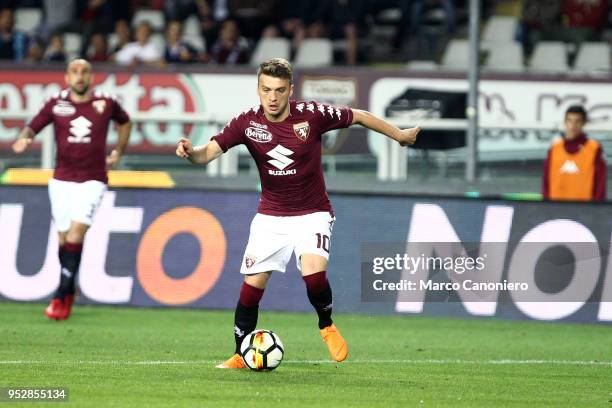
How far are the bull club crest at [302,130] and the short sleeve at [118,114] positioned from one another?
14.0 ft

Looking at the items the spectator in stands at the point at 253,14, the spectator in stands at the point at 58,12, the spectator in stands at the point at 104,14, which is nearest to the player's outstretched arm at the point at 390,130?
the spectator in stands at the point at 253,14

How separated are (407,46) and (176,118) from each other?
6771mm

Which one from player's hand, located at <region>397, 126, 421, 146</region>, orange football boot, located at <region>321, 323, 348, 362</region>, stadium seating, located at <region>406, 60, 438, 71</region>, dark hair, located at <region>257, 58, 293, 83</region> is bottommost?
orange football boot, located at <region>321, 323, 348, 362</region>

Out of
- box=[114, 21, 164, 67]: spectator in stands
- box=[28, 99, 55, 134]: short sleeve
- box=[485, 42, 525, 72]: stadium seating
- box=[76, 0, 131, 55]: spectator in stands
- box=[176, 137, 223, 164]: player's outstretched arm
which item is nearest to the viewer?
box=[176, 137, 223, 164]: player's outstretched arm

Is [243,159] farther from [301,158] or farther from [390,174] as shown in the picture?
[301,158]

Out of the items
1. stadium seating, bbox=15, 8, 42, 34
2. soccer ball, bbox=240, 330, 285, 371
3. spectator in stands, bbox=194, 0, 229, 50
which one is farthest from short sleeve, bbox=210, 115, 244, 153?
stadium seating, bbox=15, 8, 42, 34

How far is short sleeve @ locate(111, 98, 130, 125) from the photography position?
44.3 feet

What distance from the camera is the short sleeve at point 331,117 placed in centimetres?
970

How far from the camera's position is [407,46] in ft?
76.7

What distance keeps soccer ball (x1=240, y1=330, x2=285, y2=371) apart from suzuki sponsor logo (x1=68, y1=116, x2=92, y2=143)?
4324 mm

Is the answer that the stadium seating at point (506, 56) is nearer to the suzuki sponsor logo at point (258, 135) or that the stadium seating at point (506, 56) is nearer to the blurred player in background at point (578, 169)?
the blurred player in background at point (578, 169)

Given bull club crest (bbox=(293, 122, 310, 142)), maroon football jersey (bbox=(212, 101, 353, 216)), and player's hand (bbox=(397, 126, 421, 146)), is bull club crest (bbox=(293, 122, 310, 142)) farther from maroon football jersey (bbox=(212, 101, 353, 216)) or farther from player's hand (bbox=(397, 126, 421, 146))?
player's hand (bbox=(397, 126, 421, 146))

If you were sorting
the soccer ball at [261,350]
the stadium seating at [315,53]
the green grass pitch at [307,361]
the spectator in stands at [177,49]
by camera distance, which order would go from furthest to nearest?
the stadium seating at [315,53] → the spectator in stands at [177,49] → the soccer ball at [261,350] → the green grass pitch at [307,361]
